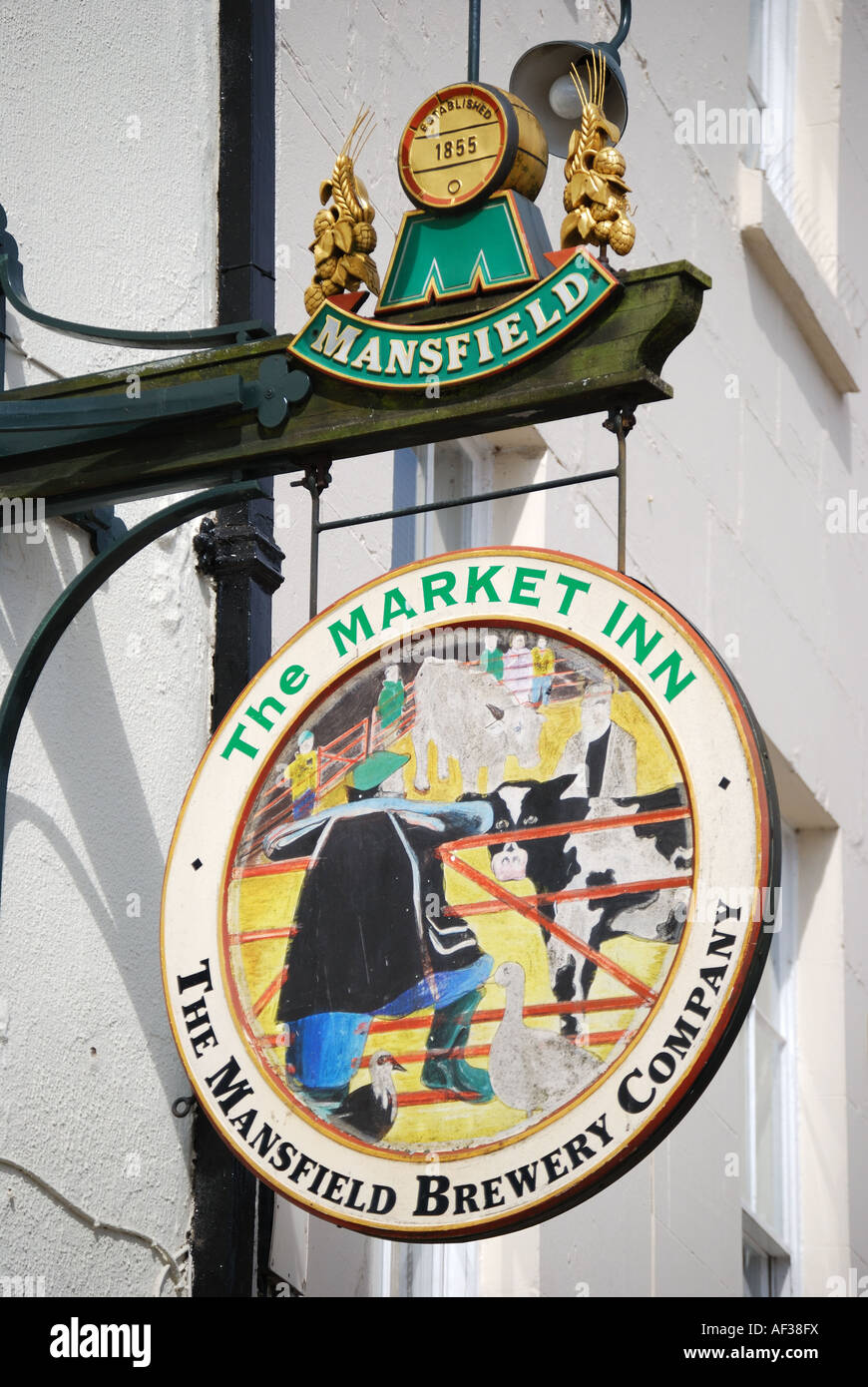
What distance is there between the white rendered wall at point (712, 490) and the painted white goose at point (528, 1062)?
1.98 m

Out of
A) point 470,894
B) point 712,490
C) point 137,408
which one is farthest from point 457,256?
point 712,490

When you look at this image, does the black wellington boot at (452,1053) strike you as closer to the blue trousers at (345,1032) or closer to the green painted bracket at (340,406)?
the blue trousers at (345,1032)

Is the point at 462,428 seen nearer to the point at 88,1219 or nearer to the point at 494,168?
the point at 494,168

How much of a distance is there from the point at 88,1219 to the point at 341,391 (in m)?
1.65

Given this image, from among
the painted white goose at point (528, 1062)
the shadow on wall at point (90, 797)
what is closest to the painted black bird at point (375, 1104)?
the painted white goose at point (528, 1062)

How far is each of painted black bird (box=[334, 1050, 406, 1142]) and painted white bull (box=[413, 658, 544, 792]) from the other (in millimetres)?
430

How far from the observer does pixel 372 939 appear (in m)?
3.24

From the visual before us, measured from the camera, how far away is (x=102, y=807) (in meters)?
4.28

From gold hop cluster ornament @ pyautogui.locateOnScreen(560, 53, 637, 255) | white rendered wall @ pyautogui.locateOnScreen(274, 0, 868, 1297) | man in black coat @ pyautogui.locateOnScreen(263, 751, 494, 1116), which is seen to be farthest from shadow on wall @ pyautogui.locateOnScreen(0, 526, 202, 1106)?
gold hop cluster ornament @ pyautogui.locateOnScreen(560, 53, 637, 255)

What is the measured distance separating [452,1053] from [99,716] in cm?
149

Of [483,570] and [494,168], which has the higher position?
[494,168]

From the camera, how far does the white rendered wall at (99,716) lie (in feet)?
13.1
